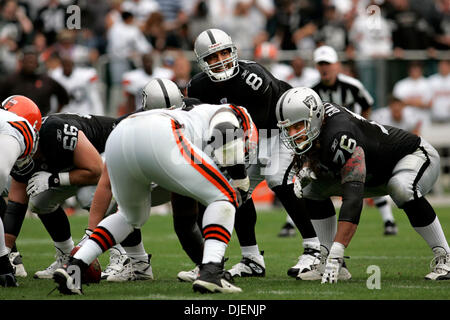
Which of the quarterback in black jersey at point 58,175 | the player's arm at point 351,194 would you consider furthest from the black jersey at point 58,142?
the player's arm at point 351,194

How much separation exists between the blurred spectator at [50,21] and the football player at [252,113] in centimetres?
887

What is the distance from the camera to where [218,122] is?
5367mm

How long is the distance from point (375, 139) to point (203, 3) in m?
10.4

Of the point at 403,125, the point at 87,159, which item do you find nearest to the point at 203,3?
the point at 403,125

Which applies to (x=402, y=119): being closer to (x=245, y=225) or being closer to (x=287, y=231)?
(x=287, y=231)

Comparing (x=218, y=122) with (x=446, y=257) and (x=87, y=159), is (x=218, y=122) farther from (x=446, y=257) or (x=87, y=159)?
(x=446, y=257)

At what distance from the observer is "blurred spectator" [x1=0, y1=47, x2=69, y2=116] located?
40.2 ft

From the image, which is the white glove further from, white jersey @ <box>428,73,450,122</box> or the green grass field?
white jersey @ <box>428,73,450,122</box>

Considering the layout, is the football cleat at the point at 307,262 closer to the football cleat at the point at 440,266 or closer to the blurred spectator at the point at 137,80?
the football cleat at the point at 440,266

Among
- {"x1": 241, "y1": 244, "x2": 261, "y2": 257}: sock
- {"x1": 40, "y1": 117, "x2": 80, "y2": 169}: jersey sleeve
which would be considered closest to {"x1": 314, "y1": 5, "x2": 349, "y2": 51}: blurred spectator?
{"x1": 241, "y1": 244, "x2": 261, "y2": 257}: sock

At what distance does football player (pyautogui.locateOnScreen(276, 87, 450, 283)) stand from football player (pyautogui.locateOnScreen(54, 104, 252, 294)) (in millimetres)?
615

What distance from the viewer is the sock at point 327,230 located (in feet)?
21.8
